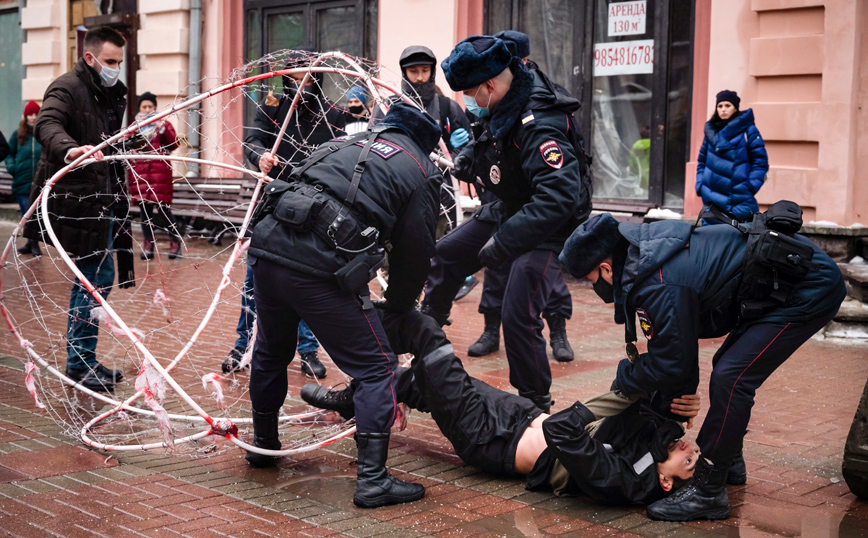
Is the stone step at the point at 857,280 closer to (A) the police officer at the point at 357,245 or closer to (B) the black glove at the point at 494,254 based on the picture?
(B) the black glove at the point at 494,254

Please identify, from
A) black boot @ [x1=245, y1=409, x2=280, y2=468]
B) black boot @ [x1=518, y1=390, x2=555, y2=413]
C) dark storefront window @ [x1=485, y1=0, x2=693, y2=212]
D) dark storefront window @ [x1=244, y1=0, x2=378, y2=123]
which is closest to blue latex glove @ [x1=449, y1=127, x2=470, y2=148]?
black boot @ [x1=518, y1=390, x2=555, y2=413]

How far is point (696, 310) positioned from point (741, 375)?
0.39m

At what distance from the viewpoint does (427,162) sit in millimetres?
4191

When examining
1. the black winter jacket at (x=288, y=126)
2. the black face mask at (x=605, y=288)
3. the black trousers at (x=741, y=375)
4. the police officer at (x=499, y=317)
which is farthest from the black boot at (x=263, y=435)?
the police officer at (x=499, y=317)

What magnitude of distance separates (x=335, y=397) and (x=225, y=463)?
0.66 meters

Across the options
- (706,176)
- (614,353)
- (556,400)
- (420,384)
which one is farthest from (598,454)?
(706,176)

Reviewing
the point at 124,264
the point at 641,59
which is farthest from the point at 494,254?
the point at 641,59

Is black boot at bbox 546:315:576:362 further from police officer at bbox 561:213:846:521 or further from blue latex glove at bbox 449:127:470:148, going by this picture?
police officer at bbox 561:213:846:521

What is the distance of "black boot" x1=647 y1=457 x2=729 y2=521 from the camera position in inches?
154

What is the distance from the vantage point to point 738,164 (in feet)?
28.8

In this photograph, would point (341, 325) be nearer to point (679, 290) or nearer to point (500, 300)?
point (679, 290)

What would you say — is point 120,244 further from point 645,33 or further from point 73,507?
point 645,33

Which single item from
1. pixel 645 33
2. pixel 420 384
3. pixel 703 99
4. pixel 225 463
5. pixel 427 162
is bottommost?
pixel 225 463

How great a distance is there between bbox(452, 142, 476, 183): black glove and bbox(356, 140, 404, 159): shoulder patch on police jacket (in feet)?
3.65
